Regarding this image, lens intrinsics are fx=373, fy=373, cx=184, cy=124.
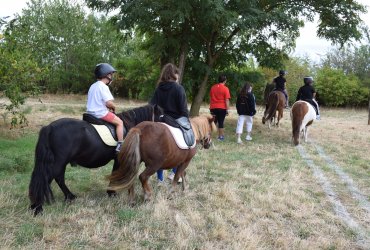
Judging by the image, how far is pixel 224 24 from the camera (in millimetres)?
12406

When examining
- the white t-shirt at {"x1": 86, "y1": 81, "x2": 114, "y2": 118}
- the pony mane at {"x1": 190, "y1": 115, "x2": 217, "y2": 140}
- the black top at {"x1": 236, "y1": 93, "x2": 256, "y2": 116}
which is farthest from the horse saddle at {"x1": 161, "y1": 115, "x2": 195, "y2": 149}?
the black top at {"x1": 236, "y1": 93, "x2": 256, "y2": 116}

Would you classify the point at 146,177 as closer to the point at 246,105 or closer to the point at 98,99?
the point at 98,99

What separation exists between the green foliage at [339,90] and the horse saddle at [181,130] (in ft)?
103

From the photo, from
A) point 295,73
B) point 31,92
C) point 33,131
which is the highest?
point 295,73

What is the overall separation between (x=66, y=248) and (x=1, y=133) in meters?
8.57

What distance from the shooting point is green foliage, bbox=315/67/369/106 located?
112 feet

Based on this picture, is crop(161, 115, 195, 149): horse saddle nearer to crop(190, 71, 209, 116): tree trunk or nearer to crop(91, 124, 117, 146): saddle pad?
crop(91, 124, 117, 146): saddle pad

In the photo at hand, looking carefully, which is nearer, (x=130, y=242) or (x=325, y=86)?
(x=130, y=242)

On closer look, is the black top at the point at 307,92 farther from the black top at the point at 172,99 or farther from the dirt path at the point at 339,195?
the black top at the point at 172,99

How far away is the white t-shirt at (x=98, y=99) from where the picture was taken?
17.7 ft

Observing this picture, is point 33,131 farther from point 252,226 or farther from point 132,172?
point 252,226

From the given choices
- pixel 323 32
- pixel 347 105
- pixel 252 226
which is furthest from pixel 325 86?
pixel 252 226

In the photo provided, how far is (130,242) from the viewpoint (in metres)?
4.20

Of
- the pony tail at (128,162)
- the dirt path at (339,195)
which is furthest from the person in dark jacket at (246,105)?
the pony tail at (128,162)
